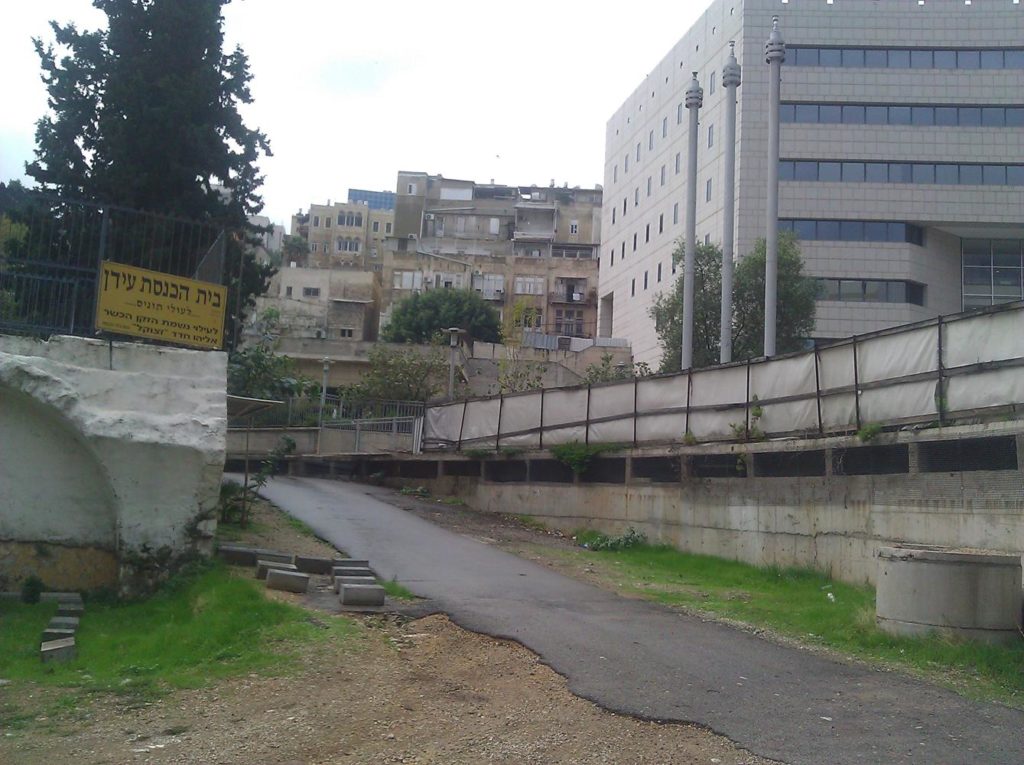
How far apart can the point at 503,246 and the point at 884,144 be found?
153 ft

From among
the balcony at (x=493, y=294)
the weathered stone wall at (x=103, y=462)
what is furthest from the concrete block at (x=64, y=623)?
the balcony at (x=493, y=294)

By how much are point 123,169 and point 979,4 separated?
4565 cm

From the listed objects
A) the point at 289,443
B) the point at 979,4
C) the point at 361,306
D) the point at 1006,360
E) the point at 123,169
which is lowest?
the point at 289,443

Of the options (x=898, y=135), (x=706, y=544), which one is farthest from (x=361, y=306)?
(x=706, y=544)

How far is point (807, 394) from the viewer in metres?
15.5

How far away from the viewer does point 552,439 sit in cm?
2203

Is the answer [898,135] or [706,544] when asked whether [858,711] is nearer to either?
[706,544]

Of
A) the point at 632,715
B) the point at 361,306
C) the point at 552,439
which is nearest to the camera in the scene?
the point at 632,715

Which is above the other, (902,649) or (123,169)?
(123,169)

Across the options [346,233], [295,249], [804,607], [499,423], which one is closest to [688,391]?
[499,423]

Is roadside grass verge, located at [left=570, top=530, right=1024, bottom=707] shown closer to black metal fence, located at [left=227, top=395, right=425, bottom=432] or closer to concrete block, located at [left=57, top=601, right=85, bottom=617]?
concrete block, located at [left=57, top=601, right=85, bottom=617]

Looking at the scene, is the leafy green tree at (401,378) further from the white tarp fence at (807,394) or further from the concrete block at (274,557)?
the concrete block at (274,557)

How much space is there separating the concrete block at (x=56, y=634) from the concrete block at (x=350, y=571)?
3321 millimetres

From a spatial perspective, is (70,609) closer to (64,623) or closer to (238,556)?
(64,623)
